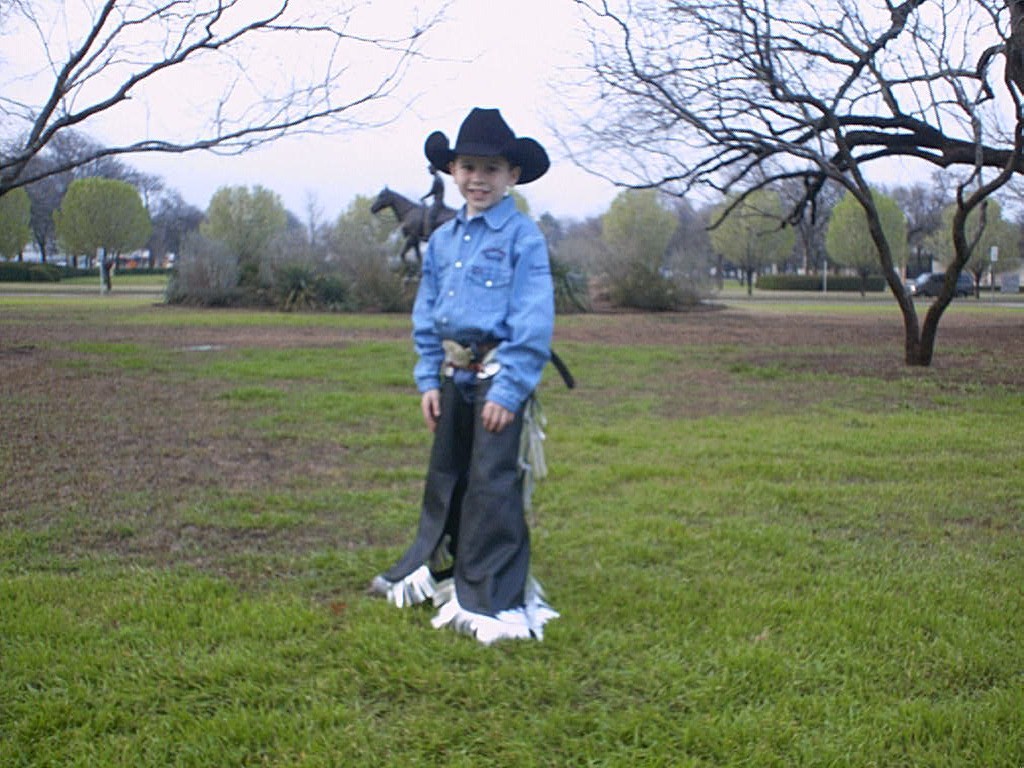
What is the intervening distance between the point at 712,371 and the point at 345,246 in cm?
1589

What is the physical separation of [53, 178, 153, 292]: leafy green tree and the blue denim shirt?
39.3 metres

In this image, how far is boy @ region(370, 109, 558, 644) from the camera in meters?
3.70

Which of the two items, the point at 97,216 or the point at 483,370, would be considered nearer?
the point at 483,370

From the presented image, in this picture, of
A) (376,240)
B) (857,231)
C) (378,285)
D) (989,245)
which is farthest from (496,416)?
(989,245)

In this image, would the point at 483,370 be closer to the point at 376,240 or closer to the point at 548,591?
the point at 548,591

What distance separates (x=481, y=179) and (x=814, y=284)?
54.1 m

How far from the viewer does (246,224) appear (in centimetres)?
3516

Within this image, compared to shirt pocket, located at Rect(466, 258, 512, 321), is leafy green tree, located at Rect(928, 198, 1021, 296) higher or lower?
higher

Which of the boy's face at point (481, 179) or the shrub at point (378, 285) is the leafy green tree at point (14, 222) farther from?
the boy's face at point (481, 179)

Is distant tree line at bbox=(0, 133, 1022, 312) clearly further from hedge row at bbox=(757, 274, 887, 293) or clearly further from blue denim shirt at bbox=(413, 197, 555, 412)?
blue denim shirt at bbox=(413, 197, 555, 412)

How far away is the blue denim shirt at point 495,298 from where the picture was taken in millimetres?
3670

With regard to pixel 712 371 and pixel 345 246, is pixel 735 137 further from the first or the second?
pixel 345 246

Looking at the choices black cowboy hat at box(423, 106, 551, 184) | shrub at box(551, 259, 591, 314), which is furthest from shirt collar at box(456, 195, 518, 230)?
shrub at box(551, 259, 591, 314)

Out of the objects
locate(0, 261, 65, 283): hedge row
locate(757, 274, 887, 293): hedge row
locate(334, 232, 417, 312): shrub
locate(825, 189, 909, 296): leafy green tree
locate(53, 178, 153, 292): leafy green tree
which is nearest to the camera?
locate(334, 232, 417, 312): shrub
